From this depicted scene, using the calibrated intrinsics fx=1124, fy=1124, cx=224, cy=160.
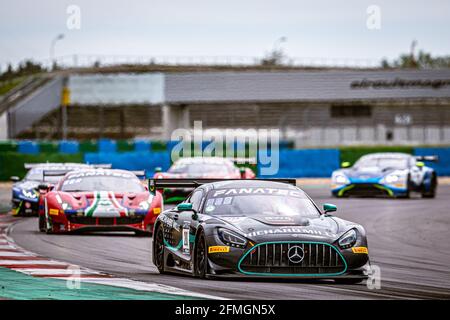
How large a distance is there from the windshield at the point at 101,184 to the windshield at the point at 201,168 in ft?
27.1

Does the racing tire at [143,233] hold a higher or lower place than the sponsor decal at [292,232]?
lower

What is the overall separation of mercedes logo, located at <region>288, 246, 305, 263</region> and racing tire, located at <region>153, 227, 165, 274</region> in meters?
2.20

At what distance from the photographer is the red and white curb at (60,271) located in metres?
10.5

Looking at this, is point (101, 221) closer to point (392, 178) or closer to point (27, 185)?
point (27, 185)

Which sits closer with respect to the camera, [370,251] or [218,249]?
[218,249]

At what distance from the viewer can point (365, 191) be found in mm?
28906

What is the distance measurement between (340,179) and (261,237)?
18.6m

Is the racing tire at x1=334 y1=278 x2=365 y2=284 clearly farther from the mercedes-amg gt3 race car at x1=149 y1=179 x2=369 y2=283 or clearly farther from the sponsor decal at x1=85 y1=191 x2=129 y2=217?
the sponsor decal at x1=85 y1=191 x2=129 y2=217

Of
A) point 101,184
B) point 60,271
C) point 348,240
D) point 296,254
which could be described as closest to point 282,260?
point 296,254

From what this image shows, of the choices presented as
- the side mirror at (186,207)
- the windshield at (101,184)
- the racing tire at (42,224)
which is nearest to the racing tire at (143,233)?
the windshield at (101,184)

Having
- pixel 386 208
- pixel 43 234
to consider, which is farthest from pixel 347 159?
pixel 43 234

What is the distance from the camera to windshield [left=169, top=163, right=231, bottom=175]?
2762cm

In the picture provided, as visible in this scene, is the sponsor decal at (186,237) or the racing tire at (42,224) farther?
the racing tire at (42,224)

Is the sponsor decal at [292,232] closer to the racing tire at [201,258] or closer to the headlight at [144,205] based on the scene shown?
the racing tire at [201,258]
